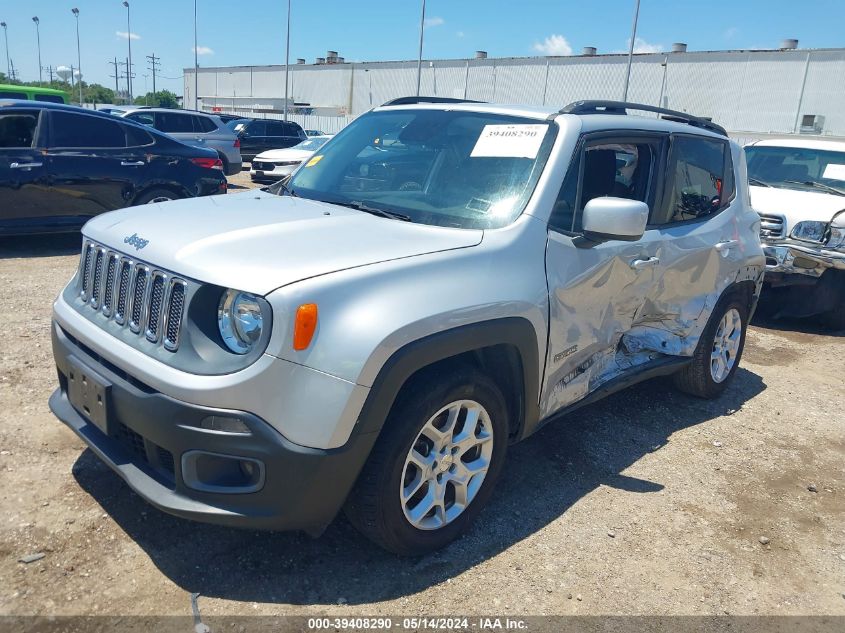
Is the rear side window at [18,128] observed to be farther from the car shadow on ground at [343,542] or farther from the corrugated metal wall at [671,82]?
the corrugated metal wall at [671,82]

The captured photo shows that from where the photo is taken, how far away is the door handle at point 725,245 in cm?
455

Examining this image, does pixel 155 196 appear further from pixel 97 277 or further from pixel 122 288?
pixel 122 288

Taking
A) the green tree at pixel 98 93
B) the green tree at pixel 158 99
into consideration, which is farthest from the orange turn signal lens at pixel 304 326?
the green tree at pixel 98 93

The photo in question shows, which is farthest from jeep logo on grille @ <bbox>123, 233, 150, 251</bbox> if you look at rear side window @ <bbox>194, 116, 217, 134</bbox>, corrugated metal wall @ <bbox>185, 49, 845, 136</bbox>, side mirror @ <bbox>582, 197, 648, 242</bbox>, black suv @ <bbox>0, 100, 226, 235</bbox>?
corrugated metal wall @ <bbox>185, 49, 845, 136</bbox>

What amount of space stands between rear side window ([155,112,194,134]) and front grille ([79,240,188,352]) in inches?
558

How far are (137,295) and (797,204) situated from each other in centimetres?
677

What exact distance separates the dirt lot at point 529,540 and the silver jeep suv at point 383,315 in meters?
0.30

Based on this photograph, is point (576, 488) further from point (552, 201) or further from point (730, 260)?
point (730, 260)

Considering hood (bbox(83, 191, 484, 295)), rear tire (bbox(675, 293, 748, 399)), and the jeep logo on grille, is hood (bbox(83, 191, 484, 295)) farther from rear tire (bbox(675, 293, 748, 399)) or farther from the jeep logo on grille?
rear tire (bbox(675, 293, 748, 399))

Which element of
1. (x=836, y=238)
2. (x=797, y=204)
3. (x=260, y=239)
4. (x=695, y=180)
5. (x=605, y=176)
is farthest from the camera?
(x=797, y=204)

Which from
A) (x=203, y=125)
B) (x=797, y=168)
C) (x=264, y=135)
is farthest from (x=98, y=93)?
(x=797, y=168)

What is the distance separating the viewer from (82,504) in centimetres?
312

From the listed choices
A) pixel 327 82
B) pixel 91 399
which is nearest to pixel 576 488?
pixel 91 399

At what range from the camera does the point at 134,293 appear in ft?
9.12
